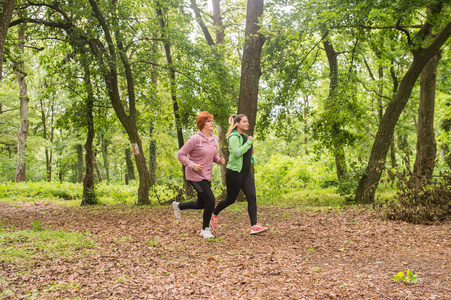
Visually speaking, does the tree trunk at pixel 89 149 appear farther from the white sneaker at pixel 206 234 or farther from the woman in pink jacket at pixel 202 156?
the white sneaker at pixel 206 234

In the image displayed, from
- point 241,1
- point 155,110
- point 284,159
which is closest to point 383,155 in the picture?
point 284,159

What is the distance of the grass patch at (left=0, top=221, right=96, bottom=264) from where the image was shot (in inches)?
183

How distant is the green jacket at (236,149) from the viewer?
5.76 meters

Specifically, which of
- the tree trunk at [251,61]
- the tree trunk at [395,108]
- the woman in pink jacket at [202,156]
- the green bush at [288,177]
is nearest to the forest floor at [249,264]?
the woman in pink jacket at [202,156]

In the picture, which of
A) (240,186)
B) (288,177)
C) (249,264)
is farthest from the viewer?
(288,177)

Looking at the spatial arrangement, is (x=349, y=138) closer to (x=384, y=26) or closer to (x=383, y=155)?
(x=383, y=155)

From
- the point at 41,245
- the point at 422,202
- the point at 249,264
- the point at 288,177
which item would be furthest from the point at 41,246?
the point at 288,177

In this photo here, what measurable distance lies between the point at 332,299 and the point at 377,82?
684 inches

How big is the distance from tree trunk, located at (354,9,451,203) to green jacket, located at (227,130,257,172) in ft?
14.1

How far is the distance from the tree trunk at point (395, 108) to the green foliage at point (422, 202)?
123 centimetres

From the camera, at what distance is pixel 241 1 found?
17.9 meters

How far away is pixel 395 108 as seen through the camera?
9.10 m

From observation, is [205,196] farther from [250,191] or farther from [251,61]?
[251,61]

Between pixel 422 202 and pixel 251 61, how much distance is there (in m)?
6.21
